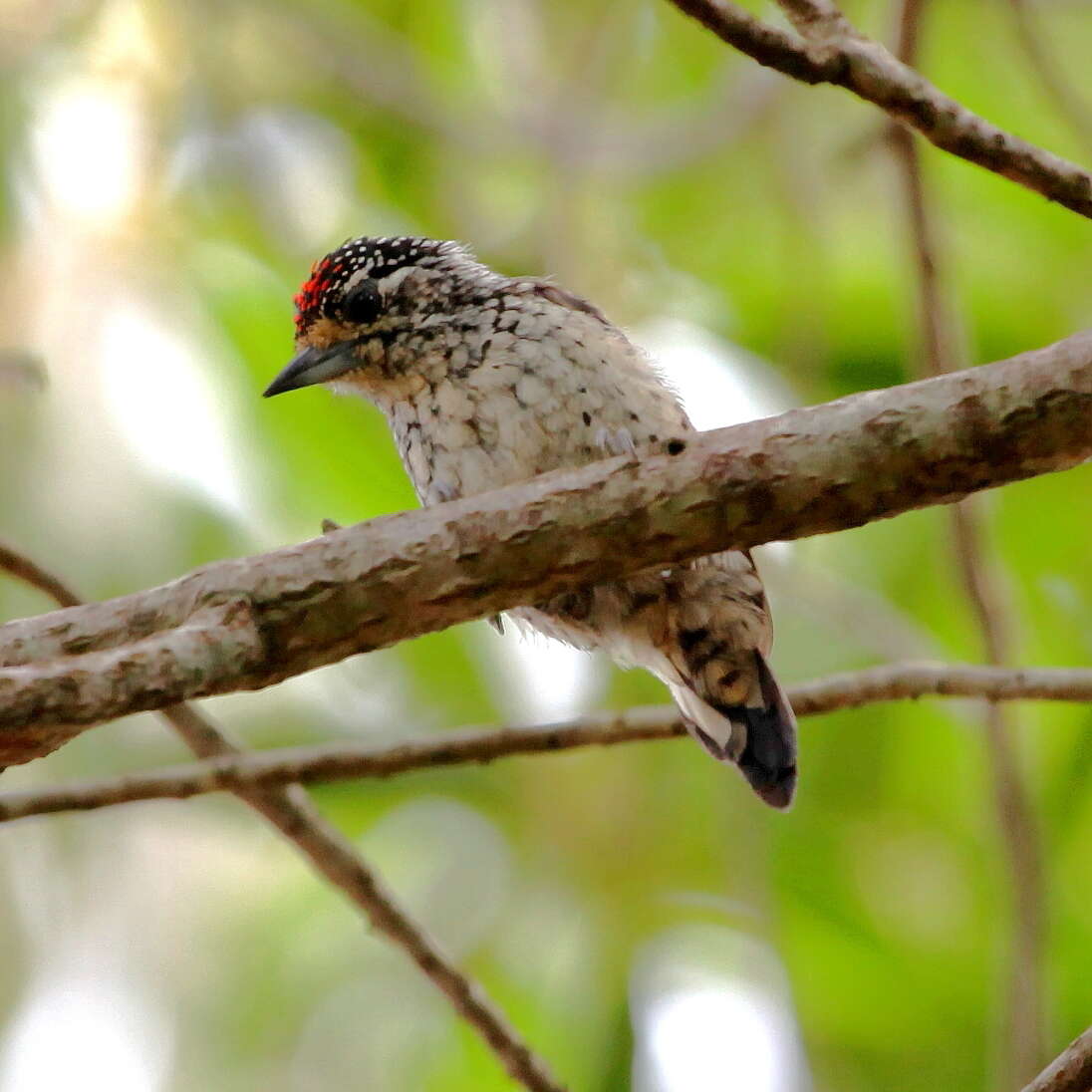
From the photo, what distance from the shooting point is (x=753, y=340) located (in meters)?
6.72

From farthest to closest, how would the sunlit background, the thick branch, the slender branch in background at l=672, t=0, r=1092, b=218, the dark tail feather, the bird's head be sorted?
the sunlit background < the bird's head < the dark tail feather < the slender branch in background at l=672, t=0, r=1092, b=218 < the thick branch

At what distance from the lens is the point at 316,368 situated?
4066 millimetres

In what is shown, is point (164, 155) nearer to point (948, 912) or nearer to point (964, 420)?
point (948, 912)

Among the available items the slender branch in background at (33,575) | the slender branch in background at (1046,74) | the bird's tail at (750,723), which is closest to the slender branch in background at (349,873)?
the slender branch in background at (33,575)

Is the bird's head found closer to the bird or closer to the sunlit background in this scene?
the bird

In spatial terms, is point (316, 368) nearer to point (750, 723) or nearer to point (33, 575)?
point (33, 575)

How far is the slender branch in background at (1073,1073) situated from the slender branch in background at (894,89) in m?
1.30

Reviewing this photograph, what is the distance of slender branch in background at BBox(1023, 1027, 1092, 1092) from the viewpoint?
88.1 inches

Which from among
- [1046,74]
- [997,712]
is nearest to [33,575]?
[997,712]

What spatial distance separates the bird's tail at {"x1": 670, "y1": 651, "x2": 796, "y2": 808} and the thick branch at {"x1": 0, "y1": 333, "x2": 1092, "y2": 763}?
1.26 m

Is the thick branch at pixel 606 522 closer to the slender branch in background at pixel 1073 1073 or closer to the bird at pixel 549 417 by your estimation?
the slender branch in background at pixel 1073 1073

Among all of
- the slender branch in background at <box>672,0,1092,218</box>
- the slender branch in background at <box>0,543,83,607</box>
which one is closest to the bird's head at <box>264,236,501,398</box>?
the slender branch in background at <box>0,543,83,607</box>

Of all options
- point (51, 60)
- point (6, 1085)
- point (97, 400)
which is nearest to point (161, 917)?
point (6, 1085)

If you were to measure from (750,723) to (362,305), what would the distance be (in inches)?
54.1
